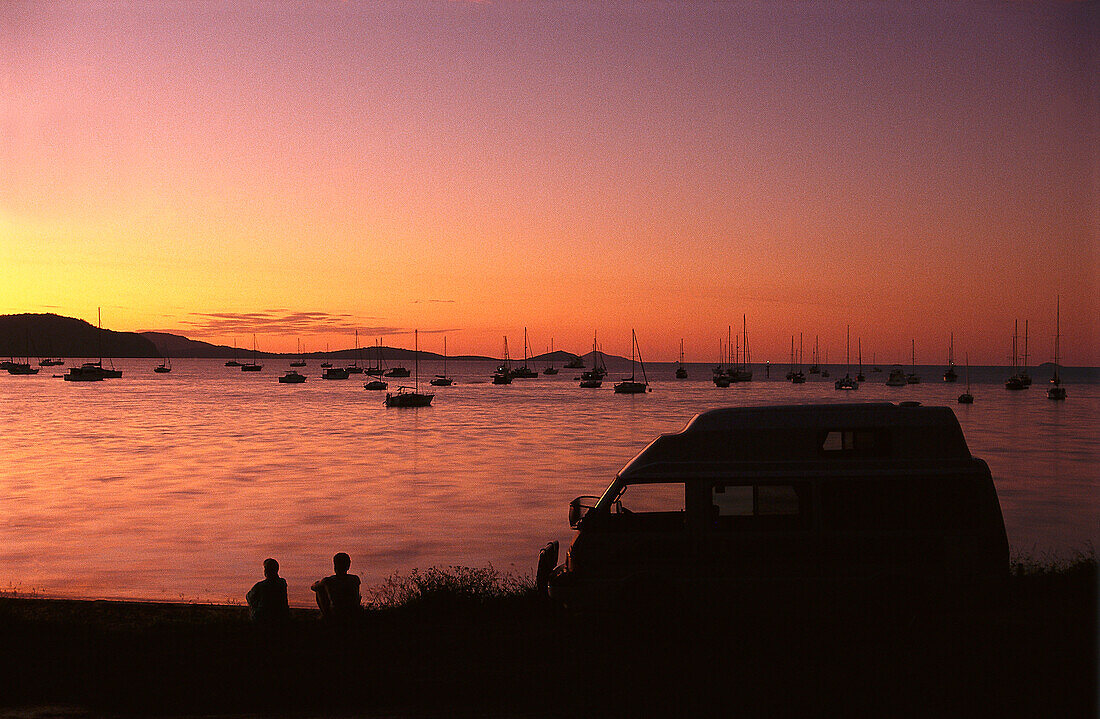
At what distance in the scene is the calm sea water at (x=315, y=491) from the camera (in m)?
25.3

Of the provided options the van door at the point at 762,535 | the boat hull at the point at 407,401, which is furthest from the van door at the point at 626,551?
the boat hull at the point at 407,401

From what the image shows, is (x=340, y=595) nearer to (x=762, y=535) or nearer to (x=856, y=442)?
(x=762, y=535)

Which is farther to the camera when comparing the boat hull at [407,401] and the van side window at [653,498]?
the boat hull at [407,401]

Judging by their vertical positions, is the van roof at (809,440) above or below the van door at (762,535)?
above

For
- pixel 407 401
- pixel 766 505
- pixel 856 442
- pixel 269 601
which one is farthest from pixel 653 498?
pixel 407 401

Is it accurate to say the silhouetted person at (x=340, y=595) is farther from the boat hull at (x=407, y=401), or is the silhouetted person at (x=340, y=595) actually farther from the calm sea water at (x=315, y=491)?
the boat hull at (x=407, y=401)

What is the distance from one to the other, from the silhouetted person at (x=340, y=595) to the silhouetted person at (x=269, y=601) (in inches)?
18.4

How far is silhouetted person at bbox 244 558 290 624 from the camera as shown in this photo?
1197 cm

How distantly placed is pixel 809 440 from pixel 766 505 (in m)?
0.89

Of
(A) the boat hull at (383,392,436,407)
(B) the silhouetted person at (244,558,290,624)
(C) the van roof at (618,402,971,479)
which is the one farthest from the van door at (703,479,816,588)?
(A) the boat hull at (383,392,436,407)

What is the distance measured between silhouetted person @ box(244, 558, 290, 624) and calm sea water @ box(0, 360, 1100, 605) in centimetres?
774

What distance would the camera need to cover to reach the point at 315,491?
41.1m

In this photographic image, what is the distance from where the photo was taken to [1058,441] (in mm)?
Result: 72625

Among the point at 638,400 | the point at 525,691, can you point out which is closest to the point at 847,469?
the point at 525,691
